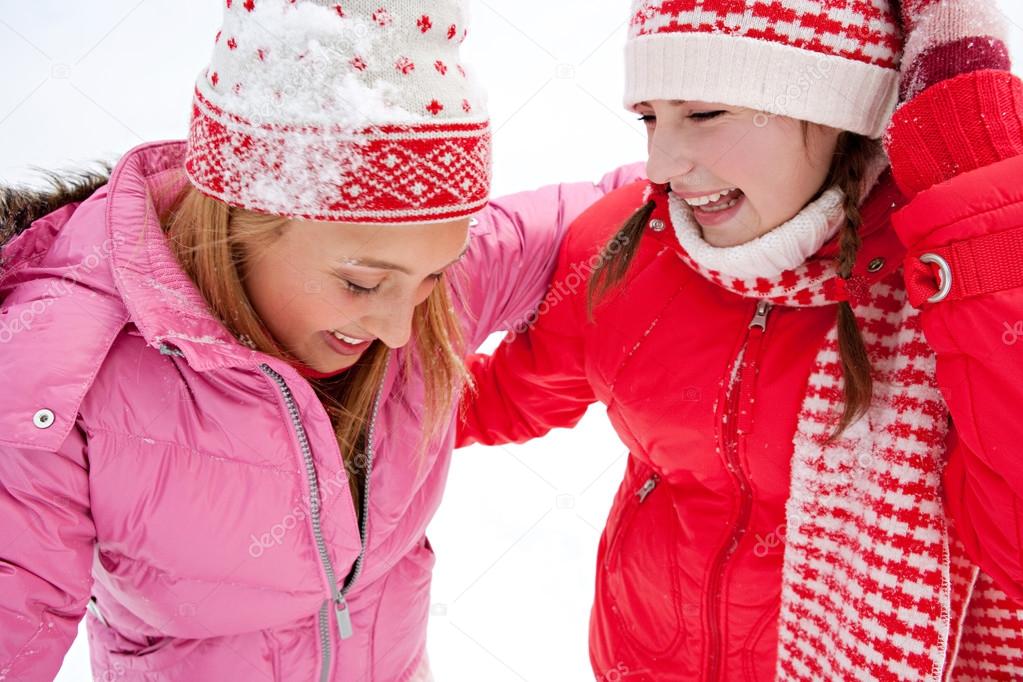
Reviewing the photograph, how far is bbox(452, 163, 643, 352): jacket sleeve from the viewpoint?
131 centimetres

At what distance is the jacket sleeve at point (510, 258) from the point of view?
131cm

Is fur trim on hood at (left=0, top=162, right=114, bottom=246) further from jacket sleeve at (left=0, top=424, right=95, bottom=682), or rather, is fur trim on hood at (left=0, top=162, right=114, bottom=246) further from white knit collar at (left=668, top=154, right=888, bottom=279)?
white knit collar at (left=668, top=154, right=888, bottom=279)

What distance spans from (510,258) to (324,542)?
1.75 ft

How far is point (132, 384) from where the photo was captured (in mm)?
907

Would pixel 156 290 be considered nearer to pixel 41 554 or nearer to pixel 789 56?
pixel 41 554

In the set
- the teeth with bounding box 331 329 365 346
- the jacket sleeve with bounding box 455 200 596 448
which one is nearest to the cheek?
the teeth with bounding box 331 329 365 346

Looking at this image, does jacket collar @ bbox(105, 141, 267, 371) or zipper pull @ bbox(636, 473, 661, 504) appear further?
zipper pull @ bbox(636, 473, 661, 504)

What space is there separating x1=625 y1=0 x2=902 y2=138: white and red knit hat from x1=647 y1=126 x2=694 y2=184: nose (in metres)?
0.05

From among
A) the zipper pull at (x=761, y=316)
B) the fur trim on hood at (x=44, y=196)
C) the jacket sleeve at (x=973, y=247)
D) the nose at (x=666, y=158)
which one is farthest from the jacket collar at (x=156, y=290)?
the jacket sleeve at (x=973, y=247)

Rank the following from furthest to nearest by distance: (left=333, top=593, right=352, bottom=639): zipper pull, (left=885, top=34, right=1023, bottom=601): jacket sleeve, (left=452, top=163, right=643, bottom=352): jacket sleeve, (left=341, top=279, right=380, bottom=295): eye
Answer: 1. (left=452, top=163, right=643, bottom=352): jacket sleeve
2. (left=333, top=593, right=352, bottom=639): zipper pull
3. (left=341, top=279, right=380, bottom=295): eye
4. (left=885, top=34, right=1023, bottom=601): jacket sleeve

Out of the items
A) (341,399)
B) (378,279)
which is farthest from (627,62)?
(341,399)

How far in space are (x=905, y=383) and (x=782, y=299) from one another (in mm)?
181

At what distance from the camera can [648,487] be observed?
4.32ft

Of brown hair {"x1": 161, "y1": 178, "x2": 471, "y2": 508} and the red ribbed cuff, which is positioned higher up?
the red ribbed cuff
